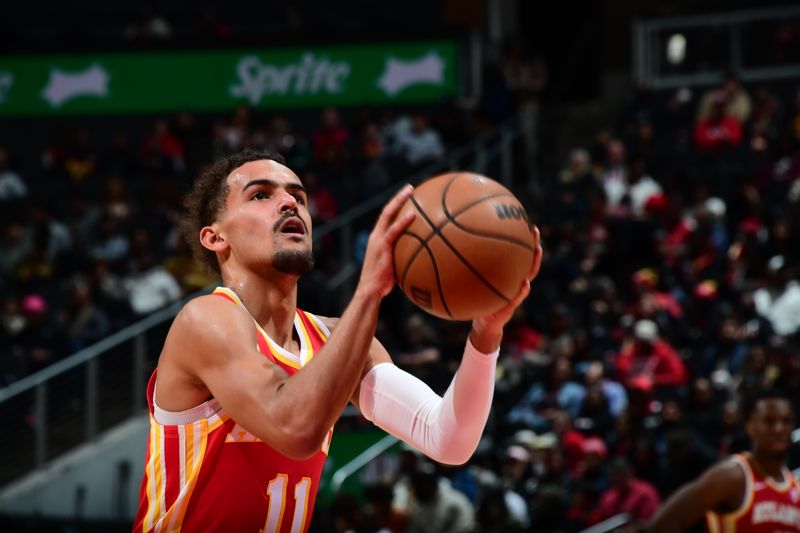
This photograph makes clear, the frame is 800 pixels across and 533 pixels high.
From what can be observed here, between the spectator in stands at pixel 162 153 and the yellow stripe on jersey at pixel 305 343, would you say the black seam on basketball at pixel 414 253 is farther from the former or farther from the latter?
the spectator in stands at pixel 162 153

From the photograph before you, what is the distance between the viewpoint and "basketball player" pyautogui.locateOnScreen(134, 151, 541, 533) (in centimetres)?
326

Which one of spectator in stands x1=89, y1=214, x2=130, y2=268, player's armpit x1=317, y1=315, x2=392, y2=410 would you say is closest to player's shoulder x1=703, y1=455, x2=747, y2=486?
player's armpit x1=317, y1=315, x2=392, y2=410

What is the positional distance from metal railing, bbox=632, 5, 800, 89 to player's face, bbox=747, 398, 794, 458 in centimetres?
1005

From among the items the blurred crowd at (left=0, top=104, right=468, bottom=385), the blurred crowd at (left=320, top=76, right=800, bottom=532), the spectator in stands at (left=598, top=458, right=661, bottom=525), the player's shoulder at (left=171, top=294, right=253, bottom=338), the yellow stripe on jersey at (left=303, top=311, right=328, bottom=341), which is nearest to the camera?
the player's shoulder at (left=171, top=294, right=253, bottom=338)

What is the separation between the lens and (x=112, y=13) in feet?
67.1

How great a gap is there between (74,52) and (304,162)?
15.1ft

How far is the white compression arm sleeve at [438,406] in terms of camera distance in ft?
11.8

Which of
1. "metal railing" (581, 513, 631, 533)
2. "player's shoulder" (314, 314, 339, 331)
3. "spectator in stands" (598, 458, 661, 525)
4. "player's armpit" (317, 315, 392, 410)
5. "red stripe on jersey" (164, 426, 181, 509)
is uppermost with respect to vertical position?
"player's shoulder" (314, 314, 339, 331)

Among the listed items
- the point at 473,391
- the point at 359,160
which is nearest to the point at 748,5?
the point at 359,160

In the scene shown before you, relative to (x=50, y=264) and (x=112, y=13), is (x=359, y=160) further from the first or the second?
(x=112, y=13)

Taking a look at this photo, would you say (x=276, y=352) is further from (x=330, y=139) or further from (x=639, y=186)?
(x=330, y=139)

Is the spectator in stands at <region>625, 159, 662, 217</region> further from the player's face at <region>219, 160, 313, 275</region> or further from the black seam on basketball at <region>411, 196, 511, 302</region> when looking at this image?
the black seam on basketball at <region>411, 196, 511, 302</region>

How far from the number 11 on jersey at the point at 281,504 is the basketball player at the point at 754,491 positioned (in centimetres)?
253

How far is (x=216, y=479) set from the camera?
3.60 metres
